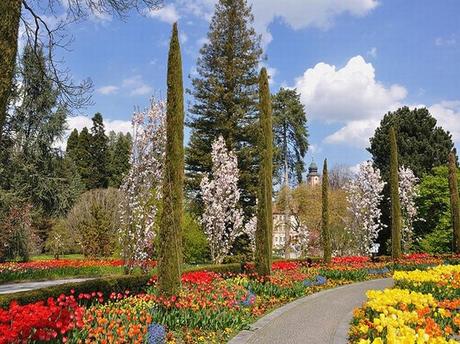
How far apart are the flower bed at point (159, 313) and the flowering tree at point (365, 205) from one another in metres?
12.8

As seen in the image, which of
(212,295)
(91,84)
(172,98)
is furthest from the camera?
(172,98)

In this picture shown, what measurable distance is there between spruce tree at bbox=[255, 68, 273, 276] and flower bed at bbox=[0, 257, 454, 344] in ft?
2.28

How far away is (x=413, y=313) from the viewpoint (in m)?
4.80

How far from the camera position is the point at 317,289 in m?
14.5

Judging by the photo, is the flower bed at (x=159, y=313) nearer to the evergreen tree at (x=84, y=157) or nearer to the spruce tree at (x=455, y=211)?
the spruce tree at (x=455, y=211)

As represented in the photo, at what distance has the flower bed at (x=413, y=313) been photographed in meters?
3.72

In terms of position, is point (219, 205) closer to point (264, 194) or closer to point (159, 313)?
point (264, 194)

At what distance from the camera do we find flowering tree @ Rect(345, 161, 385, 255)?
26.8 metres

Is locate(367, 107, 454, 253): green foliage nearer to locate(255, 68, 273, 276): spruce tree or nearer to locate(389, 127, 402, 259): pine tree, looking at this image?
locate(389, 127, 402, 259): pine tree

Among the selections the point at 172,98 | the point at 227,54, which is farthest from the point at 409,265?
the point at 227,54

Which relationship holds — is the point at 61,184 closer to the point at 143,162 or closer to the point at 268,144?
A: the point at 143,162

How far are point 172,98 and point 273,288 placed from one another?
6128 mm

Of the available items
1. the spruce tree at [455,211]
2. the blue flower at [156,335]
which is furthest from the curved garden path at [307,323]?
the spruce tree at [455,211]

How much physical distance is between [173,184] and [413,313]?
6.39m
